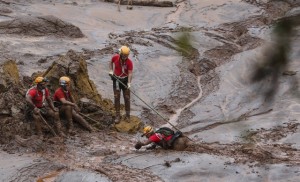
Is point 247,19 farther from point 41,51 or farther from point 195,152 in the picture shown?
point 195,152

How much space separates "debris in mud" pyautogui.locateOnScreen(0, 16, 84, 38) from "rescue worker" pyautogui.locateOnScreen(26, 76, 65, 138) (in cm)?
→ 701

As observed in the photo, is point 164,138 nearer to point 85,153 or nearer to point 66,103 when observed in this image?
point 85,153

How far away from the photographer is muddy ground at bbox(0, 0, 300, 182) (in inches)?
269

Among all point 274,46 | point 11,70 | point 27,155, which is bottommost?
point 27,155

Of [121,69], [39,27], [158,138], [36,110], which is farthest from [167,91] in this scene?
[36,110]

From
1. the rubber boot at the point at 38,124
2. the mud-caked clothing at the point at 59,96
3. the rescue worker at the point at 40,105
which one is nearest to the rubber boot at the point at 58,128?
the rescue worker at the point at 40,105

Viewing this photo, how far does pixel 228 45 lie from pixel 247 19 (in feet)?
12.2

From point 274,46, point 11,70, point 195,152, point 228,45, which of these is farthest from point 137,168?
point 228,45

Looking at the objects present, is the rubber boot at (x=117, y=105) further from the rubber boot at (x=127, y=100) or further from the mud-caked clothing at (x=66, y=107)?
the mud-caked clothing at (x=66, y=107)

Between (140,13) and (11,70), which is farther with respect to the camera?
(140,13)

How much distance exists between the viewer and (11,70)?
31.3 ft

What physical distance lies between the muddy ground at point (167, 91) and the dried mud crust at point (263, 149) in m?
0.02

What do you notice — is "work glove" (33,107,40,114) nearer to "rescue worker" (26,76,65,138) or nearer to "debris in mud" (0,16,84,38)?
"rescue worker" (26,76,65,138)

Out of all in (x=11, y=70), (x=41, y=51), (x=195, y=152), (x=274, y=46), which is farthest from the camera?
(x=41, y=51)
